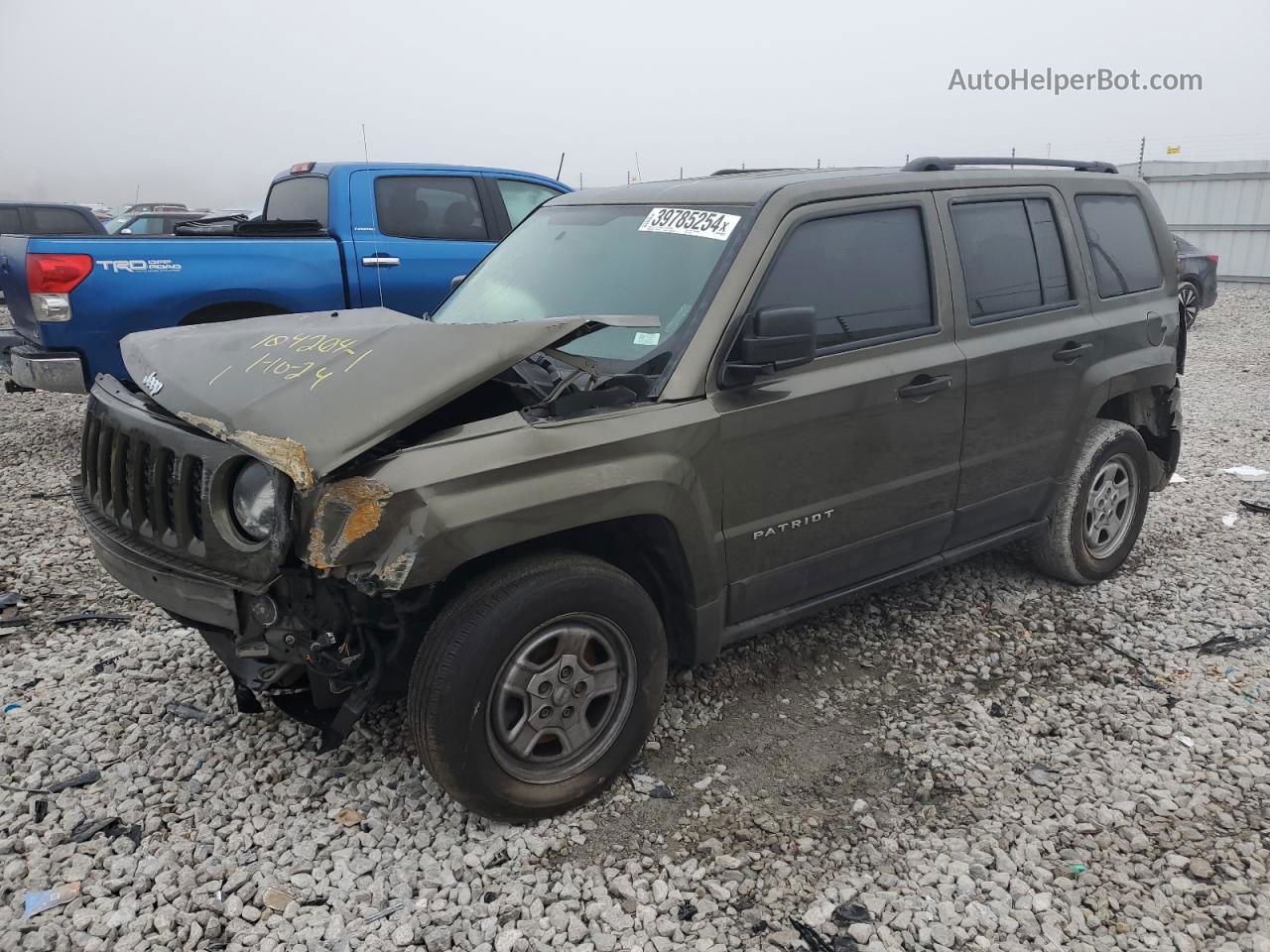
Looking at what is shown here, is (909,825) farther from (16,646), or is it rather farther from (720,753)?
(16,646)

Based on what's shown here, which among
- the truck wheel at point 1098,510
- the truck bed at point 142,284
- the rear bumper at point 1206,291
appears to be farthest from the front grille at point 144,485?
the rear bumper at point 1206,291

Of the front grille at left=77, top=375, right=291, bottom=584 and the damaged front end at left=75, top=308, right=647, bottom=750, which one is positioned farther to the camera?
the front grille at left=77, top=375, right=291, bottom=584

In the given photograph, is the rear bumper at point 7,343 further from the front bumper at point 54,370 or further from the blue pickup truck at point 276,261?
the front bumper at point 54,370

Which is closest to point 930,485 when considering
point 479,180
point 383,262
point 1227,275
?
point 383,262

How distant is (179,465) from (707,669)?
2117mm

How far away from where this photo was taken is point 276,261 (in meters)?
6.55

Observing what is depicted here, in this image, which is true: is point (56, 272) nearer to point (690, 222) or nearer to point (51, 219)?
point (690, 222)

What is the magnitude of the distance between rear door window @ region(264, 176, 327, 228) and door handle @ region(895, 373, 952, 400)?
211 inches

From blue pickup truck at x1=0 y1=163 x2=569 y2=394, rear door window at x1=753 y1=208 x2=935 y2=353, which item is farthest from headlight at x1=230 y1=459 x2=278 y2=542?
blue pickup truck at x1=0 y1=163 x2=569 y2=394

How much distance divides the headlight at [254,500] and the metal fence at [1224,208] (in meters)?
20.2

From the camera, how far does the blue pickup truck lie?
5.92 meters

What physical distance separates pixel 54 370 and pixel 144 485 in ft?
12.6

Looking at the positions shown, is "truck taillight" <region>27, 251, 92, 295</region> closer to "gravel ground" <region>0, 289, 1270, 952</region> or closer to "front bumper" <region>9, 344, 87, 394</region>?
"front bumper" <region>9, 344, 87, 394</region>

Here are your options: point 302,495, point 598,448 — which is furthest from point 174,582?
point 598,448
